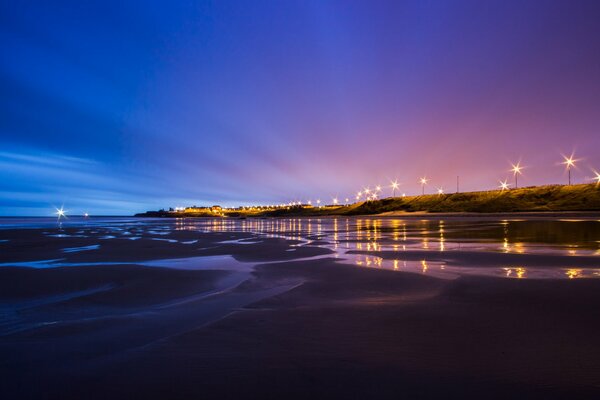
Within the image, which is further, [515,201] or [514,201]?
[514,201]

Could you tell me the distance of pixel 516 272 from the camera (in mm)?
8219

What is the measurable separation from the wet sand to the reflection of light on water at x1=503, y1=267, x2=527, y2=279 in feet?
2.44

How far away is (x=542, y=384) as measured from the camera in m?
2.97

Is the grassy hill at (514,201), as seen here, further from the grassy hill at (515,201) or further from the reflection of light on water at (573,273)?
the reflection of light on water at (573,273)

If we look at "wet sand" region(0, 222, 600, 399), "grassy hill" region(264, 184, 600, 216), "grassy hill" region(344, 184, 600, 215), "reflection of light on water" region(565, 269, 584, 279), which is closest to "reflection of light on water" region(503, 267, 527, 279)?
"wet sand" region(0, 222, 600, 399)

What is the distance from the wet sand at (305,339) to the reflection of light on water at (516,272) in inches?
29.3

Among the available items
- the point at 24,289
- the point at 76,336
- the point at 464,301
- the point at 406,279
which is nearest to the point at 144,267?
the point at 24,289

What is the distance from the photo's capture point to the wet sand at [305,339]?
120 inches

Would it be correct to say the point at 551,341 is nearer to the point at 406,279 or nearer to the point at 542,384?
the point at 542,384

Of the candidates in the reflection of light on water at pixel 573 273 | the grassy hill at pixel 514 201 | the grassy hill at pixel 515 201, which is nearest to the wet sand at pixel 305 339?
the reflection of light on water at pixel 573 273

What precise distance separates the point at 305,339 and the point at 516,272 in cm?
672

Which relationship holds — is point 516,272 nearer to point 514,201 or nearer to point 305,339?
point 305,339

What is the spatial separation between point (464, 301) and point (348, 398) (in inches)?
150

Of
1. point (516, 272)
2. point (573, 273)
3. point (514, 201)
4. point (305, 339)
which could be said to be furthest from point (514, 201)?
point (305, 339)
